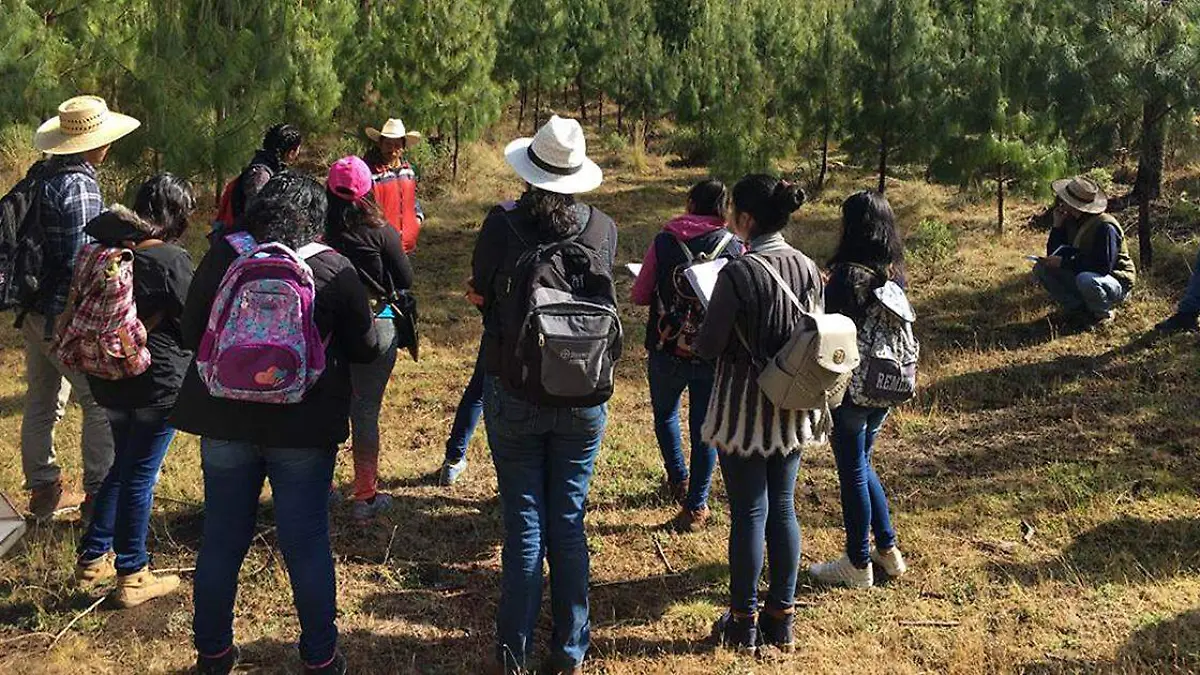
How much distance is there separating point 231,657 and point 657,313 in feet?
6.47

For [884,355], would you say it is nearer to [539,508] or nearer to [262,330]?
[539,508]

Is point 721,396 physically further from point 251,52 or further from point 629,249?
point 629,249

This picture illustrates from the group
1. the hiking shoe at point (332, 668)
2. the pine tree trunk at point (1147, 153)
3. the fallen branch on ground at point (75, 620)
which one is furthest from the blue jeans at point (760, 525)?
the pine tree trunk at point (1147, 153)

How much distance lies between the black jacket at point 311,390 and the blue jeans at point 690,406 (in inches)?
58.8

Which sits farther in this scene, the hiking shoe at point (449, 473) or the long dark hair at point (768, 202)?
the hiking shoe at point (449, 473)

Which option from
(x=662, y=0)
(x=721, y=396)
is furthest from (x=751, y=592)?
(x=662, y=0)

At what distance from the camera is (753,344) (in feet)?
9.39

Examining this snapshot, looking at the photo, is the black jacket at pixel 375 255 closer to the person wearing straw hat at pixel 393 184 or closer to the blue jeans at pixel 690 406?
the person wearing straw hat at pixel 393 184

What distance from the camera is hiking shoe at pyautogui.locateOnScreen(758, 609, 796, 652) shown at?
10.1 feet

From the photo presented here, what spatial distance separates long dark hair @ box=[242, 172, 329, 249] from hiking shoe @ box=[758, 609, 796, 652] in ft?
6.21

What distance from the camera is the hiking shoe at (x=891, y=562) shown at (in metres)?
3.69

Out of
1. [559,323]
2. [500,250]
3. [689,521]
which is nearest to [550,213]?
[500,250]

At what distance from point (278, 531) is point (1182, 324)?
6215 millimetres

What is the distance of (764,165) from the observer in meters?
12.9
